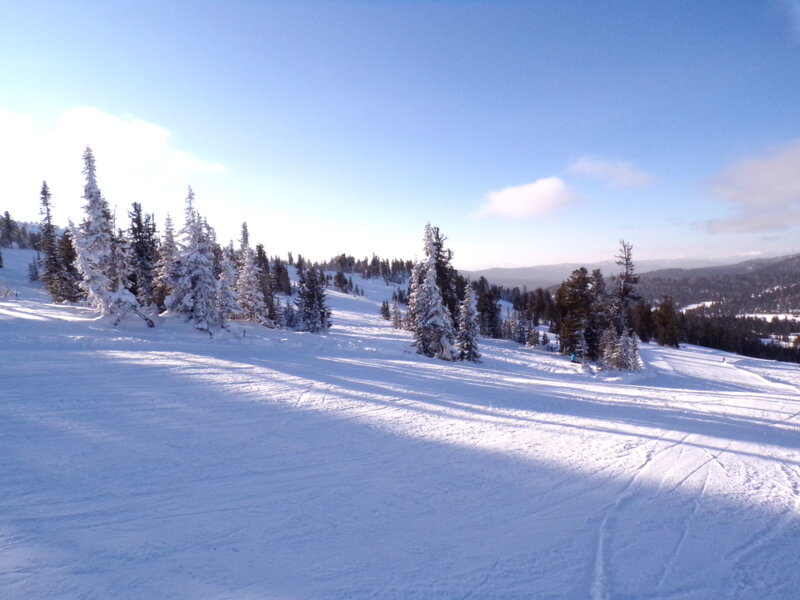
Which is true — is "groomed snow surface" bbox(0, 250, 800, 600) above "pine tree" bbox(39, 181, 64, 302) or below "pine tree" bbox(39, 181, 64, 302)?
below

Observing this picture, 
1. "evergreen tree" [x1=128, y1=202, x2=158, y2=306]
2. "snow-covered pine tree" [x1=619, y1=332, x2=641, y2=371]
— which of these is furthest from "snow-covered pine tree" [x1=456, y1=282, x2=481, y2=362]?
"evergreen tree" [x1=128, y1=202, x2=158, y2=306]

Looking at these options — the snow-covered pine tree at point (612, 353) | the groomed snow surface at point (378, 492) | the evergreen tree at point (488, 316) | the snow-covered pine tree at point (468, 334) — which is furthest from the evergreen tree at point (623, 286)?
the evergreen tree at point (488, 316)

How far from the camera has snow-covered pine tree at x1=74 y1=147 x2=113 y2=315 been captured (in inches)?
852

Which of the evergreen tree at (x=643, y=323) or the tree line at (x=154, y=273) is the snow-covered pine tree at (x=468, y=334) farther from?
the evergreen tree at (x=643, y=323)

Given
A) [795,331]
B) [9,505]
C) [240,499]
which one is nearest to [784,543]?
[240,499]

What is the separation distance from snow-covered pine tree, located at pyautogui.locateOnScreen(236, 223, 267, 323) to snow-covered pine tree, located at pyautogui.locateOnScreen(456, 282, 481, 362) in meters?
17.3

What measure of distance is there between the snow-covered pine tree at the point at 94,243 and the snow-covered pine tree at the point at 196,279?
158 inches

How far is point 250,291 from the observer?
32344 mm

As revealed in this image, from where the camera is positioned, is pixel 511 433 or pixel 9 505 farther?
pixel 511 433

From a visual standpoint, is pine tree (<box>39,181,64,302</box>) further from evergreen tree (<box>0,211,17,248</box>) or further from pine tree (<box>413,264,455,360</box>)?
evergreen tree (<box>0,211,17,248</box>)

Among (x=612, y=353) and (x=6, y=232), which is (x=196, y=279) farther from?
(x=6, y=232)

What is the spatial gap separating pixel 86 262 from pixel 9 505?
21900mm

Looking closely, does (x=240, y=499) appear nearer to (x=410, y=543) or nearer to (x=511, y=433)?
(x=410, y=543)

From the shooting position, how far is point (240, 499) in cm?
554
